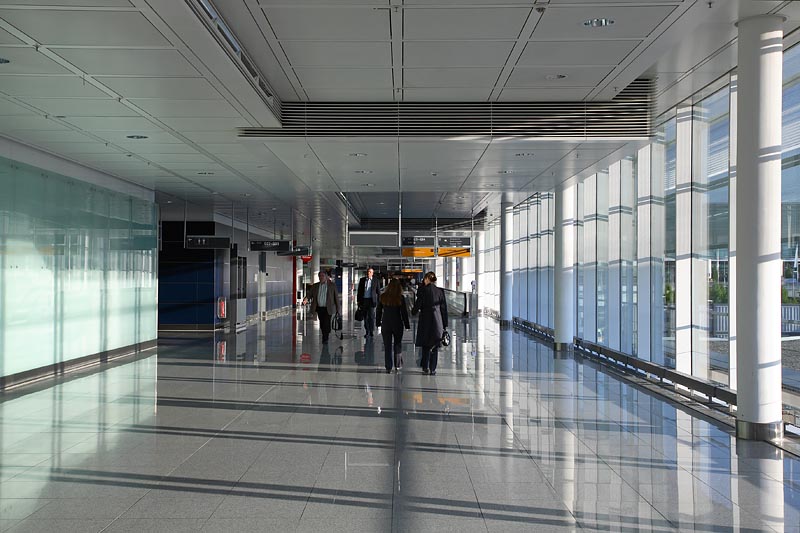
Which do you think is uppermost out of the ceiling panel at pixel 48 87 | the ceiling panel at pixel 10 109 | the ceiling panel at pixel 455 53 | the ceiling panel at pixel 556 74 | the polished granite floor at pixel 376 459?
the ceiling panel at pixel 556 74

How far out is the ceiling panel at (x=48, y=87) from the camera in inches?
312

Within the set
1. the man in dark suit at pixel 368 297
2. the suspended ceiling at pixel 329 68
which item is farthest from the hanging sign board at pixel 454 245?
the suspended ceiling at pixel 329 68

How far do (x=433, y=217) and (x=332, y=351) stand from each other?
1688 cm

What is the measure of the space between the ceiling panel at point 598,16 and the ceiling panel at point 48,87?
5.11 m

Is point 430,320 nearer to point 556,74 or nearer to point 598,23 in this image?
point 556,74

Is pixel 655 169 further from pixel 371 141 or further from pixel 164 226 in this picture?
pixel 164 226

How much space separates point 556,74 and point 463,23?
2329mm

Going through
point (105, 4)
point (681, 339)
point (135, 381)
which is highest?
point (105, 4)

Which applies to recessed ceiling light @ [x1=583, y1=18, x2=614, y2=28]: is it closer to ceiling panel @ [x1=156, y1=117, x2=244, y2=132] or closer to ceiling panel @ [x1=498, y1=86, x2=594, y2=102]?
ceiling panel @ [x1=498, y1=86, x2=594, y2=102]

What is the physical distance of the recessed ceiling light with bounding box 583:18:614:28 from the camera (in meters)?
7.07

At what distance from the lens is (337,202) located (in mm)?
21359

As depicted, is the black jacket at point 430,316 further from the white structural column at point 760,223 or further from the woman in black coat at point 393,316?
the white structural column at point 760,223

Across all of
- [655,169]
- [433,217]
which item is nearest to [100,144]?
[655,169]

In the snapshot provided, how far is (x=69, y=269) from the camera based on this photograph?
43.0 feet
